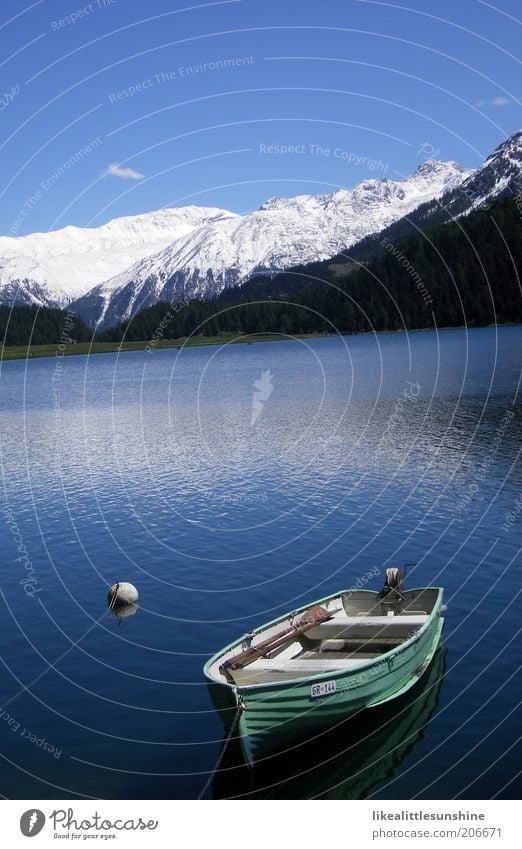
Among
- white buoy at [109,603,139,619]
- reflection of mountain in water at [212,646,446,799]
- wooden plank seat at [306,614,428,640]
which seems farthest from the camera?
white buoy at [109,603,139,619]

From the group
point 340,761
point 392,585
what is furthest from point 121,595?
point 340,761

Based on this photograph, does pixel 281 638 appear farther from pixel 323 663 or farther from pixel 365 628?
pixel 365 628

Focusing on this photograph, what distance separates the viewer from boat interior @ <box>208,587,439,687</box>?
95.6 feet

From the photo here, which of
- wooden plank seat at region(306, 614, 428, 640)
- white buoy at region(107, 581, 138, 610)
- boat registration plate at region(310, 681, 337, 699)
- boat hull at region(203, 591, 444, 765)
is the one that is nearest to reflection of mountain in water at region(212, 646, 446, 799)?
boat hull at region(203, 591, 444, 765)

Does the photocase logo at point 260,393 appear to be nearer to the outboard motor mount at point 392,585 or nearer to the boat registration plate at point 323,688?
the outboard motor mount at point 392,585

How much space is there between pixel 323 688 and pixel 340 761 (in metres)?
2.40

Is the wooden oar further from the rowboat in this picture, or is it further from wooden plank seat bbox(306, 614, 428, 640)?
wooden plank seat bbox(306, 614, 428, 640)

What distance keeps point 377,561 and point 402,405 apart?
61.8m

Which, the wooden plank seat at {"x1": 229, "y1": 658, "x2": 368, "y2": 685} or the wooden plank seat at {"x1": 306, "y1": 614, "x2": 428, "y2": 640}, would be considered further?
the wooden plank seat at {"x1": 306, "y1": 614, "x2": 428, "y2": 640}
